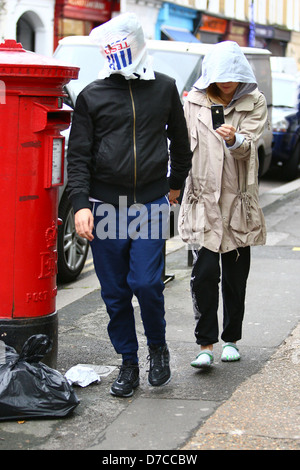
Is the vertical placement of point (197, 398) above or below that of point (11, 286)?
below

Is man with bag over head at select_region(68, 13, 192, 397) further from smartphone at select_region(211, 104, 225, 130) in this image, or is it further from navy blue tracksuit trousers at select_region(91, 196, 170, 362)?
smartphone at select_region(211, 104, 225, 130)

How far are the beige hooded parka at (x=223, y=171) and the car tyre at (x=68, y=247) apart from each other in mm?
2256

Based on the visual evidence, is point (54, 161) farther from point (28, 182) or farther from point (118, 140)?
point (118, 140)

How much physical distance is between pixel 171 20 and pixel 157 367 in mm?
25982

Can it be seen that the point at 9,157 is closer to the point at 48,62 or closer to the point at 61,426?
the point at 48,62

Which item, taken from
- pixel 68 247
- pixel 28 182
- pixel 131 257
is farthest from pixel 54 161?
pixel 68 247

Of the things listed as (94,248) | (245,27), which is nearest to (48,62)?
(94,248)

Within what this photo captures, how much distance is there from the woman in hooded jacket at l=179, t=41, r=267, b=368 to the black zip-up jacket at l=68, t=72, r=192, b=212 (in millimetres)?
455

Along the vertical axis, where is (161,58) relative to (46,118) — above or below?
below

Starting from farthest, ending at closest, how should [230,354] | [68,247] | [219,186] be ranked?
[68,247] < [230,354] < [219,186]

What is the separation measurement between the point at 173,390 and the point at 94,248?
0.83m

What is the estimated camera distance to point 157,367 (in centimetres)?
435
